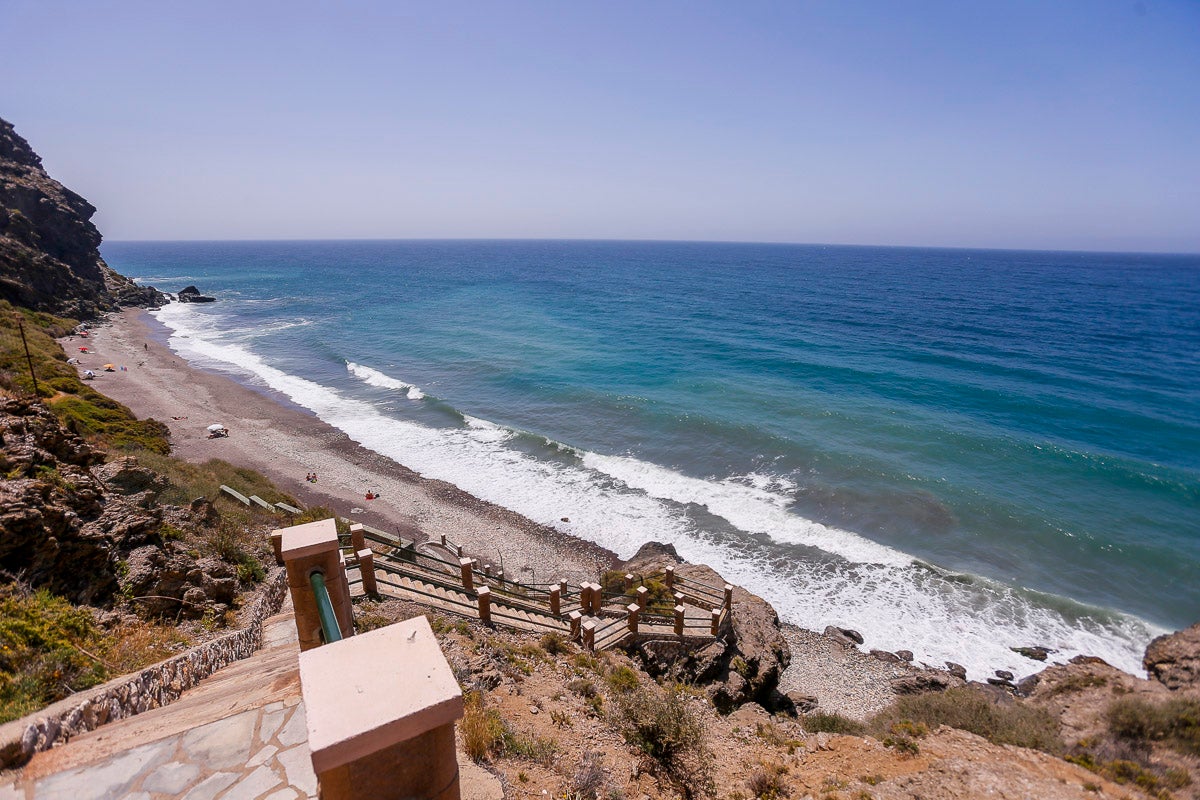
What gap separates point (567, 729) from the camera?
301 inches

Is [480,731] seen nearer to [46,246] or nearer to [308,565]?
[308,565]

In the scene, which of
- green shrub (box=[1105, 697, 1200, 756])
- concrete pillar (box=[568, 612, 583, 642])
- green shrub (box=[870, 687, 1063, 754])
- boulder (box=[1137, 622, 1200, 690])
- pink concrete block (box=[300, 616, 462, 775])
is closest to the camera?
pink concrete block (box=[300, 616, 462, 775])

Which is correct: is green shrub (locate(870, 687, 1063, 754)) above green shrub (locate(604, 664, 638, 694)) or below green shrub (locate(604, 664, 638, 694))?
below

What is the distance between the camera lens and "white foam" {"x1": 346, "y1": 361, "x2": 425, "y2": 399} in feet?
129

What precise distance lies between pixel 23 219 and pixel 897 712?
86.3 metres

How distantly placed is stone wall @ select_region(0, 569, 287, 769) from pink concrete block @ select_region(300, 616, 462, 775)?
3.55 m

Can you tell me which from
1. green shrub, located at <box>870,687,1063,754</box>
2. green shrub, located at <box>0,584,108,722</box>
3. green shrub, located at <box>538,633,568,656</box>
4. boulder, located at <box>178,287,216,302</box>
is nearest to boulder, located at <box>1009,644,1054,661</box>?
green shrub, located at <box>870,687,1063,754</box>

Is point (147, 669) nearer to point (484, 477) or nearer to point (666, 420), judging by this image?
point (484, 477)

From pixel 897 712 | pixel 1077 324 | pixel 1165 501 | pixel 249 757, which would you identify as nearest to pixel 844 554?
pixel 897 712

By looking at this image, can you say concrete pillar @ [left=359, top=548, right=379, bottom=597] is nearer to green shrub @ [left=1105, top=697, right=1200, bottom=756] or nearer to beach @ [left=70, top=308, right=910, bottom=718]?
beach @ [left=70, top=308, right=910, bottom=718]

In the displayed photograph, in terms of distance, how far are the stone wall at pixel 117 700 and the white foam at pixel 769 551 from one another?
16298mm

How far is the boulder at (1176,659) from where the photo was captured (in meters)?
14.2

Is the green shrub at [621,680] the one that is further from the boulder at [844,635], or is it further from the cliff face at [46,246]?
the cliff face at [46,246]

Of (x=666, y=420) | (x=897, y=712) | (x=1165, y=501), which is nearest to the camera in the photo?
(x=897, y=712)
